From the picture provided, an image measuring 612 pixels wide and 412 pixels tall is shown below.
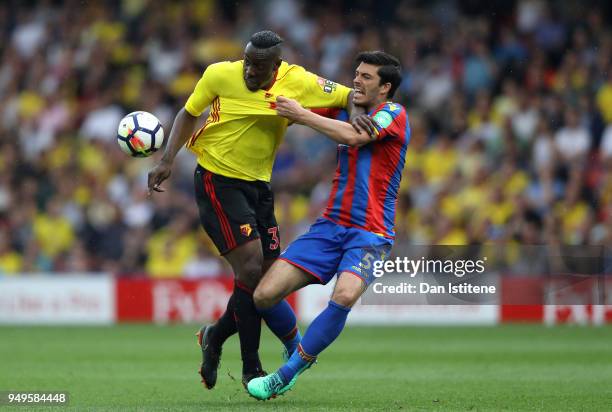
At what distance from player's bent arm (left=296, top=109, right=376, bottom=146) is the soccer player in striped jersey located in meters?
0.01

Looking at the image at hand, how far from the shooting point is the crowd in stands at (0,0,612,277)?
1573 cm

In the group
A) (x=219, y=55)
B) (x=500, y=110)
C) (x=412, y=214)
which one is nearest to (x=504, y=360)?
(x=412, y=214)

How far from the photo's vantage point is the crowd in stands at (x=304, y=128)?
15.7 m

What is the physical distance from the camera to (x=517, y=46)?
680 inches

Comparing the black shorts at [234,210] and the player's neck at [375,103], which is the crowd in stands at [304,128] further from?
the player's neck at [375,103]

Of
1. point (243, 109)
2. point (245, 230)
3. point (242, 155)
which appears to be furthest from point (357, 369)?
point (243, 109)

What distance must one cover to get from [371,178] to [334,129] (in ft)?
1.54

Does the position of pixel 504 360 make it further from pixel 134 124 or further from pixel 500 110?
pixel 500 110

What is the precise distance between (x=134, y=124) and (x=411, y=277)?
2280 millimetres

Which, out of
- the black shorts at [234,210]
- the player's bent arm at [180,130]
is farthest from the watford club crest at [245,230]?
the player's bent arm at [180,130]

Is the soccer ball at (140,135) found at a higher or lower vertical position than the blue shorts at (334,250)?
higher

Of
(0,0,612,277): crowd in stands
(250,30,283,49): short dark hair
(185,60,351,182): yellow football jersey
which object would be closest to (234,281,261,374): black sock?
(185,60,351,182): yellow football jersey

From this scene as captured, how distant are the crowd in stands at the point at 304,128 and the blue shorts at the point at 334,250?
318 inches

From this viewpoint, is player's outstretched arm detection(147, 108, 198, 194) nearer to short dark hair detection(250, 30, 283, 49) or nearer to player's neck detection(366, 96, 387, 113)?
short dark hair detection(250, 30, 283, 49)
